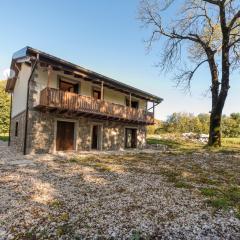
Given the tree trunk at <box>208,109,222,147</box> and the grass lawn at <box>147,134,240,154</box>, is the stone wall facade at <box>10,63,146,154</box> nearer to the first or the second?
the grass lawn at <box>147,134,240,154</box>

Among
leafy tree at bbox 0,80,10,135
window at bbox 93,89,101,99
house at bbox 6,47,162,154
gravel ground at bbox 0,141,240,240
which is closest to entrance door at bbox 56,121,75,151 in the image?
house at bbox 6,47,162,154

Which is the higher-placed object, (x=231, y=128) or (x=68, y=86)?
(x=68, y=86)

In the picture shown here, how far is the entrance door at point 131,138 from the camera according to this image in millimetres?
22331

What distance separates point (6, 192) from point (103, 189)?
257 cm

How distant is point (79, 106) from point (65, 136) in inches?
97.5

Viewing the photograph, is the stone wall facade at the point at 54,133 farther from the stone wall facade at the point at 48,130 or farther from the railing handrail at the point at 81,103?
the railing handrail at the point at 81,103

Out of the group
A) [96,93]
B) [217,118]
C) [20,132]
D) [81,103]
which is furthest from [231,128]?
[20,132]

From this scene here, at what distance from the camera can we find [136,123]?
2245 centimetres

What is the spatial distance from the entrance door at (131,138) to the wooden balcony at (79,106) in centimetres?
215

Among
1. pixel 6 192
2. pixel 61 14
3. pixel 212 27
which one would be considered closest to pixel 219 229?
pixel 6 192

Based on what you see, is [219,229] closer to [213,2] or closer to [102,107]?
[102,107]

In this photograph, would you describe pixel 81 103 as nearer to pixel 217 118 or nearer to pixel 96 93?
pixel 96 93

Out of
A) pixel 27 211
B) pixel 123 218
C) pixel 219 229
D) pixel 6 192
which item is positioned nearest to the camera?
pixel 219 229

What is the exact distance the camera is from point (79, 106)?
15.6m
